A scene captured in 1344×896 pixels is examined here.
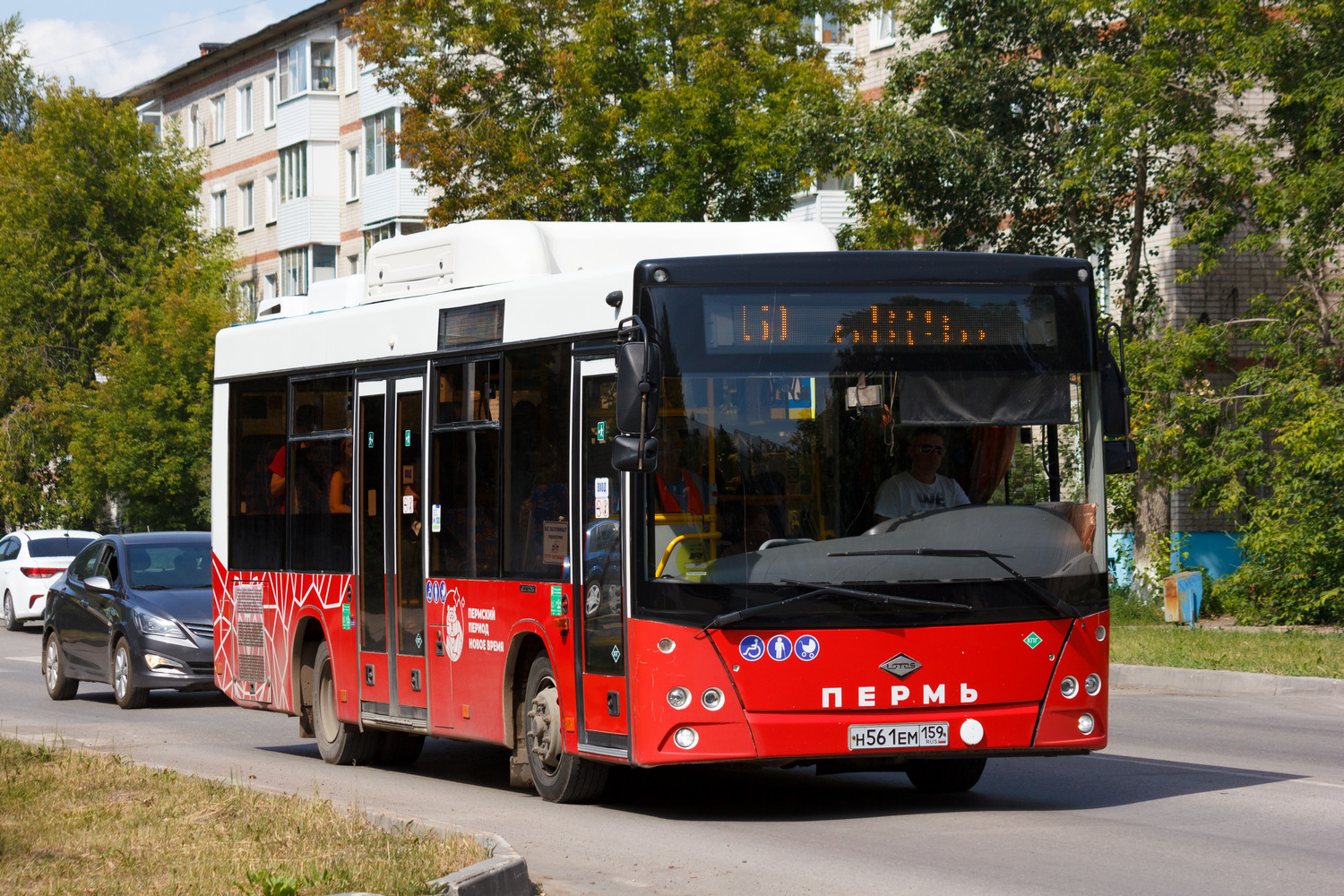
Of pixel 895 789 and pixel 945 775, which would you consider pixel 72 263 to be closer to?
pixel 895 789

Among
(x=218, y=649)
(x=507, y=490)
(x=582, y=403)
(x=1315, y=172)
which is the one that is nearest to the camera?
(x=582, y=403)

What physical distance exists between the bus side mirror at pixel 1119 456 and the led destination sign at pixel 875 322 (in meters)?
0.75

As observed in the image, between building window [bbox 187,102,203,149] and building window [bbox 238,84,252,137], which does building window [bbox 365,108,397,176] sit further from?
building window [bbox 187,102,203,149]

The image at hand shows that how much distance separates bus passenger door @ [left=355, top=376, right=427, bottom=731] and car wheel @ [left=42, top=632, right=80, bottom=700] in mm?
8547

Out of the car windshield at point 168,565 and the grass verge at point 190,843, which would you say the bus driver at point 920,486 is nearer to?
the grass verge at point 190,843

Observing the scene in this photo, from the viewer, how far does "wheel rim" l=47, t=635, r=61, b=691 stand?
20.1 meters

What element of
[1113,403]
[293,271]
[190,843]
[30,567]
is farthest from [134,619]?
[293,271]

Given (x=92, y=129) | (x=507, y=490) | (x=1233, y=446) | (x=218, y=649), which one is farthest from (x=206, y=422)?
(x=507, y=490)

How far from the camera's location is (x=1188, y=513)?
108 ft

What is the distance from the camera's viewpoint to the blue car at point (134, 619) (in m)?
18.4

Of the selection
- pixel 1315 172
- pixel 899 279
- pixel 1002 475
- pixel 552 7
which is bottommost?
pixel 1002 475

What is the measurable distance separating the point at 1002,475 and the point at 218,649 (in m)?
7.46

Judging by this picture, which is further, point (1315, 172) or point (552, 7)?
point (552, 7)

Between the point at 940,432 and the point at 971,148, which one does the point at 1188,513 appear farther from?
the point at 940,432
